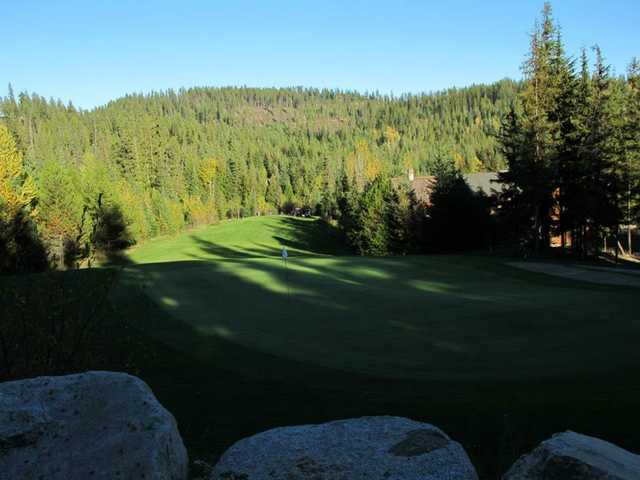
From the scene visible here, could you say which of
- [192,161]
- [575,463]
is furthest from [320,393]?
[192,161]

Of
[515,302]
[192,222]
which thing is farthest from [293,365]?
[192,222]

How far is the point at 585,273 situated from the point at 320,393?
67.1 ft

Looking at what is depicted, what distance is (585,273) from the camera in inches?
1029

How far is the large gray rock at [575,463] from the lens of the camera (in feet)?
12.4

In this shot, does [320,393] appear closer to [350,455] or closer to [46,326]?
[46,326]

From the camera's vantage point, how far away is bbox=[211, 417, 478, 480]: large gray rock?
14.3 ft

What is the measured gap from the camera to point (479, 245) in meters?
49.5

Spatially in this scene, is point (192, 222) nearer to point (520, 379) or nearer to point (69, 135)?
point (69, 135)

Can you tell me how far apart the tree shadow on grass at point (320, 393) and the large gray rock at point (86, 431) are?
→ 1843 mm

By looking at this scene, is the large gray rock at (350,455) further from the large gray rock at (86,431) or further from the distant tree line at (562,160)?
the distant tree line at (562,160)

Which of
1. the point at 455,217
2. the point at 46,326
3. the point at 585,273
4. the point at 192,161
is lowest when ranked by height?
the point at 585,273

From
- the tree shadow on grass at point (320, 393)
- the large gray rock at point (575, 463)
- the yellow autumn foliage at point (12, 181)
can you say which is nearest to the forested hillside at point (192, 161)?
the yellow autumn foliage at point (12, 181)

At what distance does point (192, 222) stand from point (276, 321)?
99.7 metres

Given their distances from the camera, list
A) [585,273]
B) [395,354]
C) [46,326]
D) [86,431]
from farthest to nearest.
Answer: [585,273], [395,354], [46,326], [86,431]
